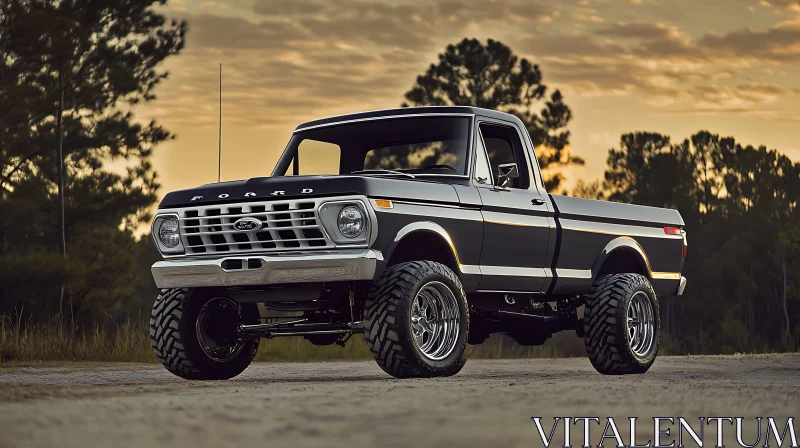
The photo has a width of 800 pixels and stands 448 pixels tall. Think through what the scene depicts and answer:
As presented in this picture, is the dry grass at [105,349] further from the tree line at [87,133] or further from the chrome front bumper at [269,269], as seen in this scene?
the tree line at [87,133]

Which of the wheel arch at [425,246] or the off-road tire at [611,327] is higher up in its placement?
the wheel arch at [425,246]

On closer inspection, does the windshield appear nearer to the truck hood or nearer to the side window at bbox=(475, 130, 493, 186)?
the side window at bbox=(475, 130, 493, 186)

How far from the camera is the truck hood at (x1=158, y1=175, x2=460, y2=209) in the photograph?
9.44 m

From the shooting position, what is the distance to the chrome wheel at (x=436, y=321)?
32.4ft

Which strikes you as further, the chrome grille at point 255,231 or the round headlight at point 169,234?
the round headlight at point 169,234

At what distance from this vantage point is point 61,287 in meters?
35.8

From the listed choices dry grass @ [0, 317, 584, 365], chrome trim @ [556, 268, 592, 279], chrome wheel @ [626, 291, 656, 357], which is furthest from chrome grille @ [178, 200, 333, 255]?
dry grass @ [0, 317, 584, 365]

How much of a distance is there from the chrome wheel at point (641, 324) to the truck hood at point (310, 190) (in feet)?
10.1

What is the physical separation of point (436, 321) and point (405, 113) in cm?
230

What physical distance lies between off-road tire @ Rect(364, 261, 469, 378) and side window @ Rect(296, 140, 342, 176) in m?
2.58

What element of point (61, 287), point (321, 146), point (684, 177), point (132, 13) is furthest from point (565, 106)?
point (321, 146)

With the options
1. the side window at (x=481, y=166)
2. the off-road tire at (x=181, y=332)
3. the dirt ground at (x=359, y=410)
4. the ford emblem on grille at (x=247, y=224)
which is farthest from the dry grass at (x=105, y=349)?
the dirt ground at (x=359, y=410)

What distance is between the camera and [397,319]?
9.41 m

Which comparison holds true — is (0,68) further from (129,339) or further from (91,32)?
(129,339)
